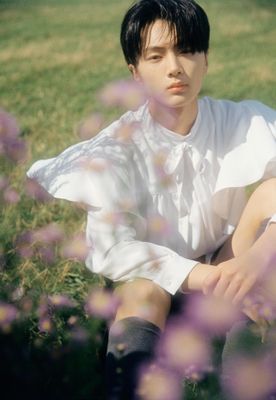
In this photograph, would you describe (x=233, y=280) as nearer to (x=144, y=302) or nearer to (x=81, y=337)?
(x=144, y=302)

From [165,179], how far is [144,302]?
268mm

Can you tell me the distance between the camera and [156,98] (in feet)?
4.49

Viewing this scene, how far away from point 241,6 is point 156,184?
4271mm

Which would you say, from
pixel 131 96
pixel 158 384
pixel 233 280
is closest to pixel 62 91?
pixel 131 96

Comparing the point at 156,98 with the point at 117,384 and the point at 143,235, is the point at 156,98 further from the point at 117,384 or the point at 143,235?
the point at 117,384

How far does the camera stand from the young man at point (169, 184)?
4.08 ft

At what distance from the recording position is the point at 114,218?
1.26 m

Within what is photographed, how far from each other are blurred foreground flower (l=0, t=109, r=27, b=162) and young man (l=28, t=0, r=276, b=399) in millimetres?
232

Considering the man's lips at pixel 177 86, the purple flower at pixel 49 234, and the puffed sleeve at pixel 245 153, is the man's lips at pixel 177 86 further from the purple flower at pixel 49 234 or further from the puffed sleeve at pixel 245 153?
the purple flower at pixel 49 234

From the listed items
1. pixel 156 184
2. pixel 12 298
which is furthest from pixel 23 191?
pixel 12 298

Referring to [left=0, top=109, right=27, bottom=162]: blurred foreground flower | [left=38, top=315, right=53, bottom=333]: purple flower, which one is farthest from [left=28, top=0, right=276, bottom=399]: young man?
[left=0, top=109, right=27, bottom=162]: blurred foreground flower

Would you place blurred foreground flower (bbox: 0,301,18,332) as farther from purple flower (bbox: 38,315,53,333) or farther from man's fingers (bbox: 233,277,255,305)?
man's fingers (bbox: 233,277,255,305)

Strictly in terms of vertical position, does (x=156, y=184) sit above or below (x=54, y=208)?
above

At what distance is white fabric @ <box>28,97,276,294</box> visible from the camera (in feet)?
4.23
